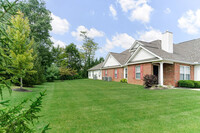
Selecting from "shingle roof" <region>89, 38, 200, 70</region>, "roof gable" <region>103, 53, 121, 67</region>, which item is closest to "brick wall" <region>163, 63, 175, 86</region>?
"shingle roof" <region>89, 38, 200, 70</region>

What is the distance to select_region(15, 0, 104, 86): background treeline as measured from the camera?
21.9 m

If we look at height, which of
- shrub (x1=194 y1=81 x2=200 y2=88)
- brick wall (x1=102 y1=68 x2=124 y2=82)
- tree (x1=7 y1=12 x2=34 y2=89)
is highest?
tree (x1=7 y1=12 x2=34 y2=89)

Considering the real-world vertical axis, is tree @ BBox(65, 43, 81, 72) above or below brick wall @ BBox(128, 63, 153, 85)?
above

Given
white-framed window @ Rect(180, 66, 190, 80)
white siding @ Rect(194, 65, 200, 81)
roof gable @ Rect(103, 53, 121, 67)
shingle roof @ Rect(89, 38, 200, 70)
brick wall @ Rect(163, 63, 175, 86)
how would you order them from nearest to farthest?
brick wall @ Rect(163, 63, 175, 86), shingle roof @ Rect(89, 38, 200, 70), white-framed window @ Rect(180, 66, 190, 80), white siding @ Rect(194, 65, 200, 81), roof gable @ Rect(103, 53, 121, 67)

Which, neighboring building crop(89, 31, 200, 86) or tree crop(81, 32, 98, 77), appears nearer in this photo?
neighboring building crop(89, 31, 200, 86)

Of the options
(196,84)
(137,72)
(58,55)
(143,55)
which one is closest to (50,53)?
(58,55)

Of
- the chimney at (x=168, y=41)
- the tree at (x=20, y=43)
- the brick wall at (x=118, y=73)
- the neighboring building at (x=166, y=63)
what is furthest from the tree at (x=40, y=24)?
the chimney at (x=168, y=41)

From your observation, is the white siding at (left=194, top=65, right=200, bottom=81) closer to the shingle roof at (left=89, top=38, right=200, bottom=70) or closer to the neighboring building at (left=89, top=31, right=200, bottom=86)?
the neighboring building at (left=89, top=31, right=200, bottom=86)

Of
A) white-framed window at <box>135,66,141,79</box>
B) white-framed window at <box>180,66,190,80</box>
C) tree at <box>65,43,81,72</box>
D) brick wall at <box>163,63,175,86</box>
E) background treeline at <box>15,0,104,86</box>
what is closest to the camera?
brick wall at <box>163,63,175,86</box>

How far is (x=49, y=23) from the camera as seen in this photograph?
25.8 m

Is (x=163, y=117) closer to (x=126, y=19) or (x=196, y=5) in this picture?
(x=196, y=5)

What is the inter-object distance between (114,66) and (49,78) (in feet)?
43.8

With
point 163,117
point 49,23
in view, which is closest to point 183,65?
point 163,117

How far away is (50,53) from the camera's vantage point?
27.5 m
